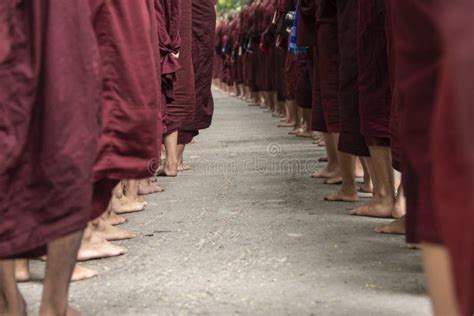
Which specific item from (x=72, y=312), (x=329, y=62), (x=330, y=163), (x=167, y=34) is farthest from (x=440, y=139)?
(x=330, y=163)

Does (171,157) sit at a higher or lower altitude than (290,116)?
higher

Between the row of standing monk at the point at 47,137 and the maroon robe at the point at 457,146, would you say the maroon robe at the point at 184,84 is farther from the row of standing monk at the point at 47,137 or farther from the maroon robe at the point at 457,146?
the maroon robe at the point at 457,146

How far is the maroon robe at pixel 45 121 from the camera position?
8.87 ft

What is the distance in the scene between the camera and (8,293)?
296 cm

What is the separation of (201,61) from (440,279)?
18.6 ft

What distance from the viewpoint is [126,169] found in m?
3.24

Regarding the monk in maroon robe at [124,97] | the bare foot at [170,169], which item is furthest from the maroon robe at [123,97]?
the bare foot at [170,169]

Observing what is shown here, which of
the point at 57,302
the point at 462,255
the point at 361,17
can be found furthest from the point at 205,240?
the point at 462,255

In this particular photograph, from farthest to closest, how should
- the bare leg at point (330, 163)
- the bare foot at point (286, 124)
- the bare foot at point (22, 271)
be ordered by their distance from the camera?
1. the bare foot at point (286, 124)
2. the bare leg at point (330, 163)
3. the bare foot at point (22, 271)

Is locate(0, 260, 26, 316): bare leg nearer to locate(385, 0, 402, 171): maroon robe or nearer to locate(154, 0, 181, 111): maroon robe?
locate(385, 0, 402, 171): maroon robe

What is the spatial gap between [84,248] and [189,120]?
326cm

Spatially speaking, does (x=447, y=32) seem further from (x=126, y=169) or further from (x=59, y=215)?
(x=126, y=169)

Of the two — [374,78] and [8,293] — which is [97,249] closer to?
[8,293]

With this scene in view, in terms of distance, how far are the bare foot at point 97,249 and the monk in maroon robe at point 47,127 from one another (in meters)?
1.22
